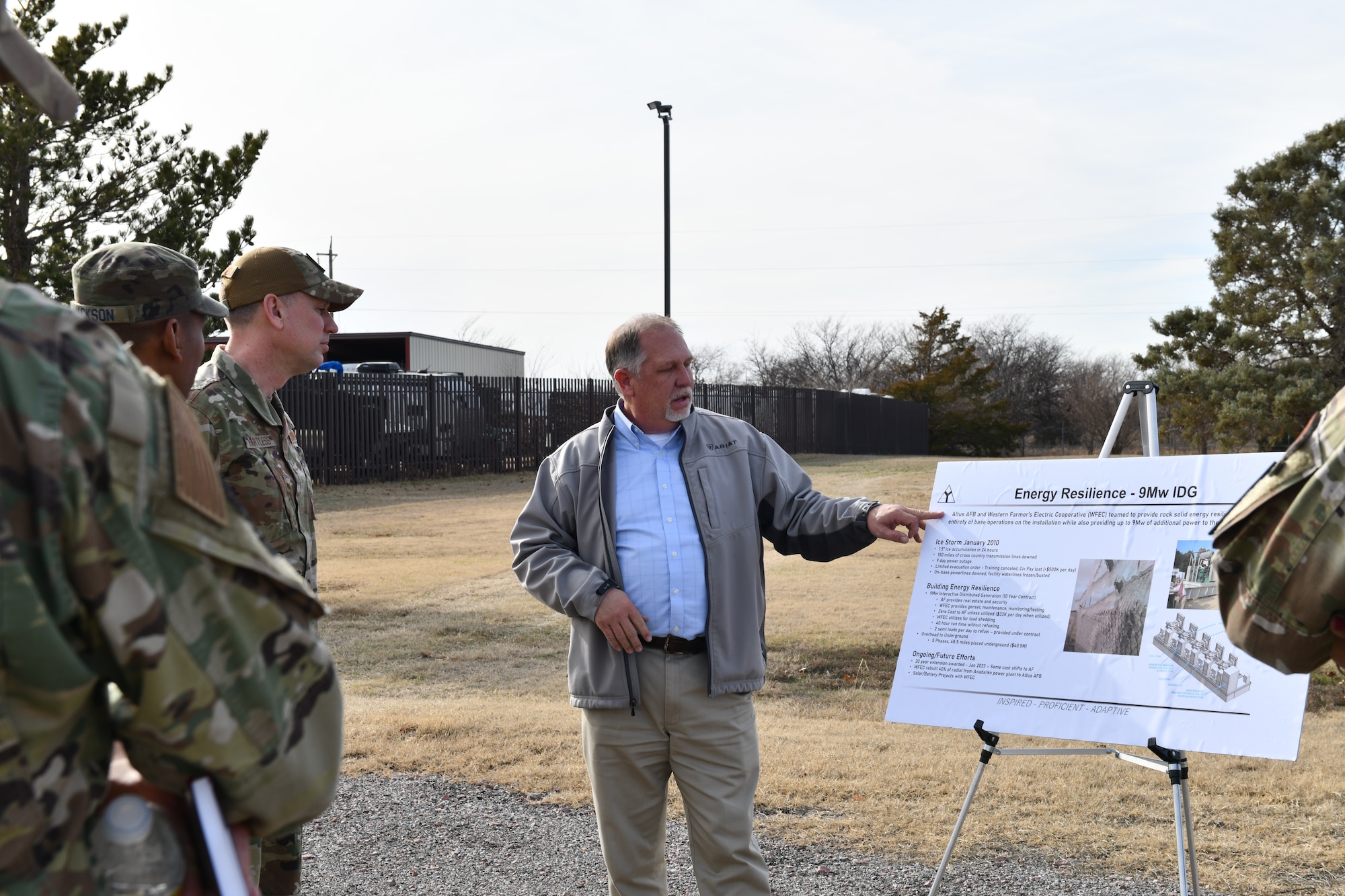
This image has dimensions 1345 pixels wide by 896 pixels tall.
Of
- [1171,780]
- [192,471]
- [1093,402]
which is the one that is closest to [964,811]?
[1171,780]

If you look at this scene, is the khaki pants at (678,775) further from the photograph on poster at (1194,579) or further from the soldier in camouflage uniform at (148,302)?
the soldier in camouflage uniform at (148,302)

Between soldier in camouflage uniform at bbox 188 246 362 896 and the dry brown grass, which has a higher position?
soldier in camouflage uniform at bbox 188 246 362 896

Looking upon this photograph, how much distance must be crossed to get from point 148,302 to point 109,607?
70.6 inches

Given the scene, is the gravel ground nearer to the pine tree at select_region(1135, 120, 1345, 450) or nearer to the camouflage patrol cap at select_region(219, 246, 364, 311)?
the camouflage patrol cap at select_region(219, 246, 364, 311)

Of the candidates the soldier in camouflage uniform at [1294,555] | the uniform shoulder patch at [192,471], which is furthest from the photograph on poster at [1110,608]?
the uniform shoulder patch at [192,471]

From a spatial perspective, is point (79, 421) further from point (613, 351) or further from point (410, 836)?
point (410, 836)

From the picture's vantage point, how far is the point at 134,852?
1284mm

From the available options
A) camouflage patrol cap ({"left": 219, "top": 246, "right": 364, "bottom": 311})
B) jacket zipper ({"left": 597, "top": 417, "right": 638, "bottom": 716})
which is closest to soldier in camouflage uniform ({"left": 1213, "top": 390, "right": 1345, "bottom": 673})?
jacket zipper ({"left": 597, "top": 417, "right": 638, "bottom": 716})

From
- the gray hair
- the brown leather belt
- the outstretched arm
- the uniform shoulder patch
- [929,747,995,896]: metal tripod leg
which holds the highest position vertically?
the gray hair

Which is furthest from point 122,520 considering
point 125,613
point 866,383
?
point 866,383

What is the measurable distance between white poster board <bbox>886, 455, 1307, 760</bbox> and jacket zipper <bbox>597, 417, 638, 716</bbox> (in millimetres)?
980

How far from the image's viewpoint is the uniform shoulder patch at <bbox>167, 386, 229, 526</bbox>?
1.23m

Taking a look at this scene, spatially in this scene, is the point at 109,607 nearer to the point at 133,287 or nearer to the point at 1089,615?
the point at 133,287

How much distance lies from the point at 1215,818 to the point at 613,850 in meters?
2.81
